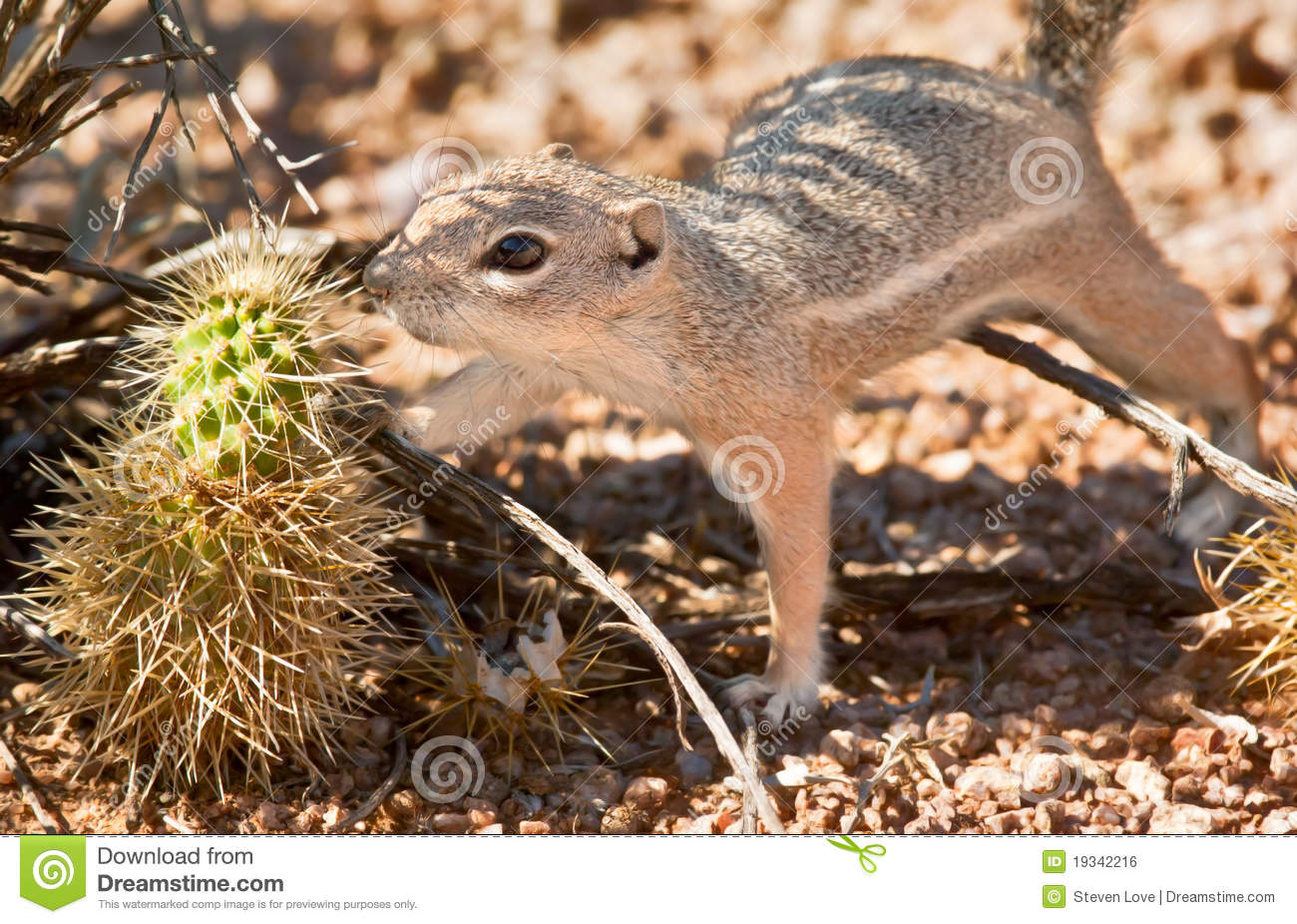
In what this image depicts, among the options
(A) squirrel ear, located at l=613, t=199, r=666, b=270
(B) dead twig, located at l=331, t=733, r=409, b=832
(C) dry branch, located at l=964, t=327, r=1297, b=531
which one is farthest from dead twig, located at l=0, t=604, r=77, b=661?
(C) dry branch, located at l=964, t=327, r=1297, b=531

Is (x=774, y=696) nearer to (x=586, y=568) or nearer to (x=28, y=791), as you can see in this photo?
(x=586, y=568)

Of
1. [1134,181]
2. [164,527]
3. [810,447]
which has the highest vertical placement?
[1134,181]

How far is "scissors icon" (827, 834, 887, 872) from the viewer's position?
2.47m

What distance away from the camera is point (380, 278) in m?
2.93

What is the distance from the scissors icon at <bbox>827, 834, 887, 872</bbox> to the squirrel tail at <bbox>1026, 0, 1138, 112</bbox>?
2.83m

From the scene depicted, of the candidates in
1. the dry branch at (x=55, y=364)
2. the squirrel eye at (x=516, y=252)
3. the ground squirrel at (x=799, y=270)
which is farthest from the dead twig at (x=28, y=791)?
the squirrel eye at (x=516, y=252)

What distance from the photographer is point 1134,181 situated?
495cm

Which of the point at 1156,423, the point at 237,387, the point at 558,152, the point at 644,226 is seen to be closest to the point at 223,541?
the point at 237,387

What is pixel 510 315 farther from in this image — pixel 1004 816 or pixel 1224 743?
pixel 1224 743

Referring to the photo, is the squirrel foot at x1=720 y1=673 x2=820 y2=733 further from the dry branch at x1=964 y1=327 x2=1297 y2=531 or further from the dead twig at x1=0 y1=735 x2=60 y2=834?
the dead twig at x1=0 y1=735 x2=60 y2=834

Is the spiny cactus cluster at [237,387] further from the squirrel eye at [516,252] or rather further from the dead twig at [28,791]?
the dead twig at [28,791]

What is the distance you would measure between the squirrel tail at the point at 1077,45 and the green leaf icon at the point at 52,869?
380 centimetres

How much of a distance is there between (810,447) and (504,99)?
113 inches

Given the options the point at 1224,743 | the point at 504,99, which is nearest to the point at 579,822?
the point at 1224,743
